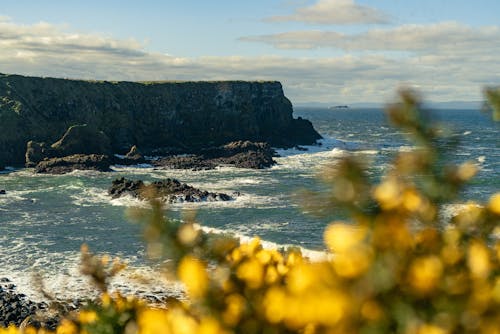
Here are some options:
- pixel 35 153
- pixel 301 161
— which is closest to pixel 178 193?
pixel 35 153

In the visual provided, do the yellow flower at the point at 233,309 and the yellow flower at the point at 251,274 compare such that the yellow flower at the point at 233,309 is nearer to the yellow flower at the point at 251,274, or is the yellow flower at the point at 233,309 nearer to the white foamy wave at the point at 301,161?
the yellow flower at the point at 251,274

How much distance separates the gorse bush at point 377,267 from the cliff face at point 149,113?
7172 cm

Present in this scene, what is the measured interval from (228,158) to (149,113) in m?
22.6

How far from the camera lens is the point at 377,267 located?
2.05 m

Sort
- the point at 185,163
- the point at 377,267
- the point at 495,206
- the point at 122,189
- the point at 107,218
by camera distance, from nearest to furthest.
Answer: the point at 377,267 → the point at 495,206 → the point at 107,218 → the point at 122,189 → the point at 185,163

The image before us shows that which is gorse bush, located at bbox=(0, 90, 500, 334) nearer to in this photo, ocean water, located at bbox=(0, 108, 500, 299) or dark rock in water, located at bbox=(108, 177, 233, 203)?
ocean water, located at bbox=(0, 108, 500, 299)

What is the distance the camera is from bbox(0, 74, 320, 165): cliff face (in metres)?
76.7

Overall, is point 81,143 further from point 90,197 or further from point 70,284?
point 70,284

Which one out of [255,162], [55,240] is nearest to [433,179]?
[55,240]

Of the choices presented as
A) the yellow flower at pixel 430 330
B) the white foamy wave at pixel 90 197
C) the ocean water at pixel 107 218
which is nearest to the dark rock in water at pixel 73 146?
the ocean water at pixel 107 218

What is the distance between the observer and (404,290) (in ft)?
6.77

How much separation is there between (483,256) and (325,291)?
0.84 metres

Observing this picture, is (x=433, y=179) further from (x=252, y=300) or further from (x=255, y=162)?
(x=255, y=162)

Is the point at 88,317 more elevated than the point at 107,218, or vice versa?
the point at 88,317
